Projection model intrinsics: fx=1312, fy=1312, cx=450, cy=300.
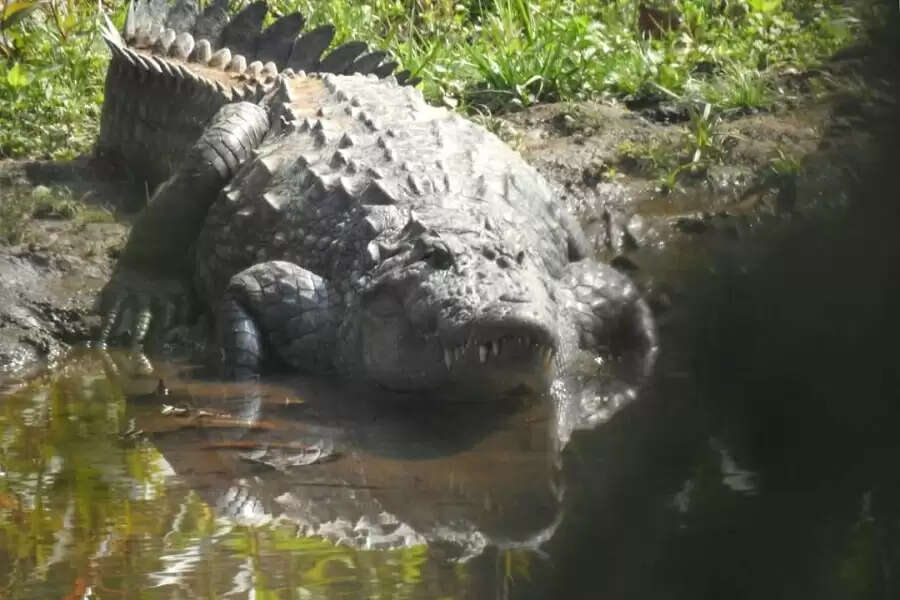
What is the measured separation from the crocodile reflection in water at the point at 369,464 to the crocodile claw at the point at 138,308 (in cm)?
88

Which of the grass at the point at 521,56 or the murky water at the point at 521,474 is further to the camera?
the grass at the point at 521,56

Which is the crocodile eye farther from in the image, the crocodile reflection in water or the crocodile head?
the crocodile reflection in water

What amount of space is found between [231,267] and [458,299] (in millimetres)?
1586

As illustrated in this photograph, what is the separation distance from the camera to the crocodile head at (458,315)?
4.34 m

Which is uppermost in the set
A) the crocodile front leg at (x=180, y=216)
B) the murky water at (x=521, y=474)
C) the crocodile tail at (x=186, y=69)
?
the crocodile tail at (x=186, y=69)

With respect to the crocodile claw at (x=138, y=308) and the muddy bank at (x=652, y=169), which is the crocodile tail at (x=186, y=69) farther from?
the crocodile claw at (x=138, y=308)

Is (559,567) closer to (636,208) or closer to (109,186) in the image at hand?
(636,208)

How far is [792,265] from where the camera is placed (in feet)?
4.00

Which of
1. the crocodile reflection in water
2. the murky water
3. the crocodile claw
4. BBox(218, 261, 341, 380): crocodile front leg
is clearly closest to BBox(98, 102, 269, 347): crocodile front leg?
the crocodile claw

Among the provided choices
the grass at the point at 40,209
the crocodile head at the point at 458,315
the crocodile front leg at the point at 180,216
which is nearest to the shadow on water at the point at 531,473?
the crocodile head at the point at 458,315

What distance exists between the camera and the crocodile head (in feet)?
14.3

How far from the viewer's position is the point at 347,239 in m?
5.12

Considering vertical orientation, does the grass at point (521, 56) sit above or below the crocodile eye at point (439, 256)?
above

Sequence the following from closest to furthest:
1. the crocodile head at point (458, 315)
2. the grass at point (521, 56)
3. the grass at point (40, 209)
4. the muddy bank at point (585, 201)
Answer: the crocodile head at point (458, 315), the muddy bank at point (585, 201), the grass at point (40, 209), the grass at point (521, 56)
